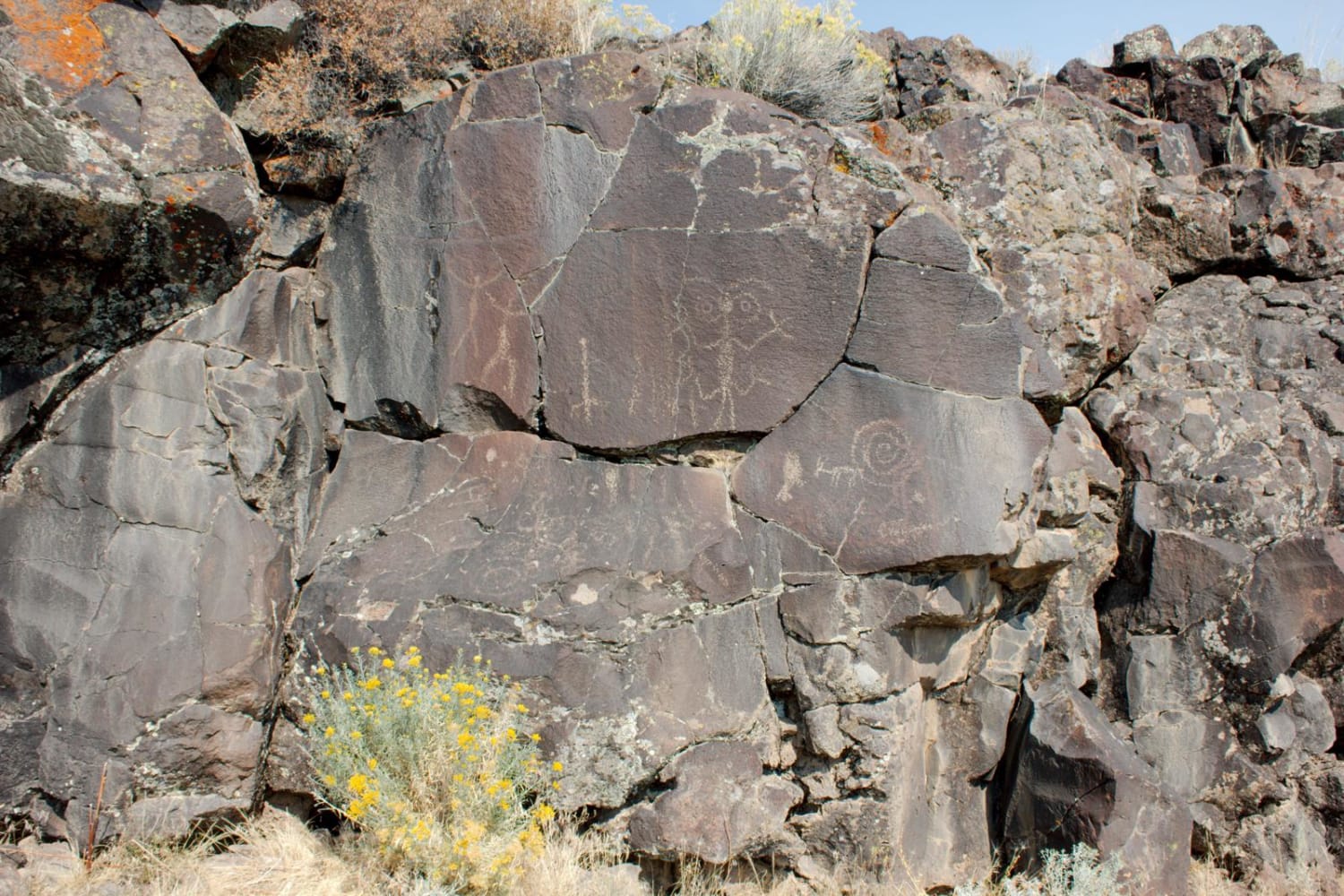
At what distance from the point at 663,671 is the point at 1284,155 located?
15.5ft

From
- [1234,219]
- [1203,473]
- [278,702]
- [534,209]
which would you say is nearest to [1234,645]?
[1203,473]

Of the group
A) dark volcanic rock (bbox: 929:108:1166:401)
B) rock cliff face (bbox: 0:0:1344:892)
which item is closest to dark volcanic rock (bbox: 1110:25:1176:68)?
dark volcanic rock (bbox: 929:108:1166:401)

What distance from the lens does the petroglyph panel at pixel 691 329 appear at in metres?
3.95

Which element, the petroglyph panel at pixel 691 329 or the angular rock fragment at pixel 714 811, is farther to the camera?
the petroglyph panel at pixel 691 329

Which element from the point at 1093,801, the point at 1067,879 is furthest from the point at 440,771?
the point at 1093,801

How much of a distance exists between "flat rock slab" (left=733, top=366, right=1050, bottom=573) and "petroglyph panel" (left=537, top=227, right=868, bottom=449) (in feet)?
0.59

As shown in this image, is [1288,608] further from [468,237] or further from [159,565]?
[159,565]

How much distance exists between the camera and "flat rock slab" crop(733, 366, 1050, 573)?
3.80 metres

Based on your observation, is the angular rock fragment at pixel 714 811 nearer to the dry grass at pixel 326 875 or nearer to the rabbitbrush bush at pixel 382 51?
the dry grass at pixel 326 875

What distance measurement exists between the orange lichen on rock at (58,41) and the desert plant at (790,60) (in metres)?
2.55

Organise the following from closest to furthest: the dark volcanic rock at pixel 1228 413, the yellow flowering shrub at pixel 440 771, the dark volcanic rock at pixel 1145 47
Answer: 1. the yellow flowering shrub at pixel 440 771
2. the dark volcanic rock at pixel 1228 413
3. the dark volcanic rock at pixel 1145 47

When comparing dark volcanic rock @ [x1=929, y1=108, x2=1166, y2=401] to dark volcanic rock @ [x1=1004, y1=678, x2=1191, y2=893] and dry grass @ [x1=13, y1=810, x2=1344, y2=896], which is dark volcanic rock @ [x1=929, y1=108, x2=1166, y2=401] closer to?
dark volcanic rock @ [x1=1004, y1=678, x2=1191, y2=893]

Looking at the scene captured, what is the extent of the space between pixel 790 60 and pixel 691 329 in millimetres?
1525

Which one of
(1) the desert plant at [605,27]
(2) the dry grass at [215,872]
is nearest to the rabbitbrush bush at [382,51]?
(1) the desert plant at [605,27]
